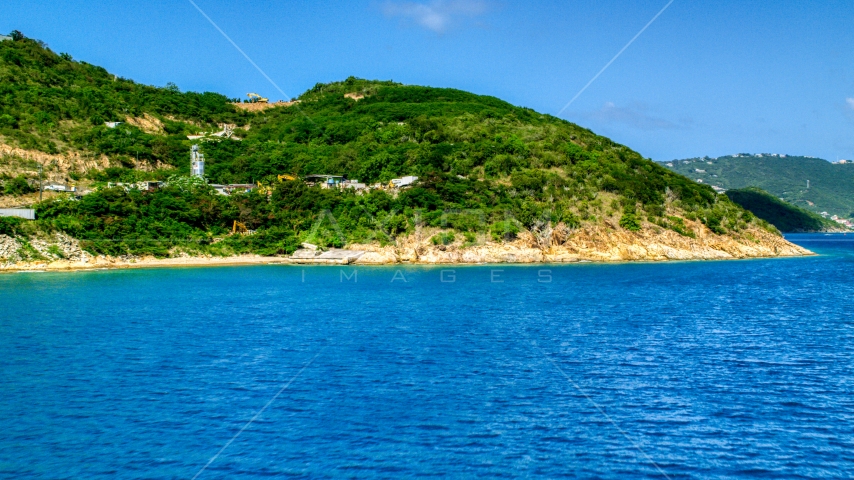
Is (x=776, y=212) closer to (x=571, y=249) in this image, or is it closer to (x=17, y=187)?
(x=571, y=249)

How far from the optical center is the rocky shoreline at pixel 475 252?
47.8 metres

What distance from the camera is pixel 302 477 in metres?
11.8

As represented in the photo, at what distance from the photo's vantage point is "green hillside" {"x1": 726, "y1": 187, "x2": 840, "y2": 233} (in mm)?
142375

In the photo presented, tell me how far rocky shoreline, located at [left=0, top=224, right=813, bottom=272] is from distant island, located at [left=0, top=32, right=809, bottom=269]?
0.44 feet

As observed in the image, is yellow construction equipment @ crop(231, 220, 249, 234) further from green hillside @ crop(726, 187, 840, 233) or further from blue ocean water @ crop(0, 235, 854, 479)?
green hillside @ crop(726, 187, 840, 233)

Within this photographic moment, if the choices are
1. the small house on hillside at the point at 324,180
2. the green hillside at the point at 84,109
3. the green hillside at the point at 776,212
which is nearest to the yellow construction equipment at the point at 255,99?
the green hillside at the point at 84,109

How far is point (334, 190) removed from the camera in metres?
61.8

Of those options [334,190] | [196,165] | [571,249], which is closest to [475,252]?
[571,249]

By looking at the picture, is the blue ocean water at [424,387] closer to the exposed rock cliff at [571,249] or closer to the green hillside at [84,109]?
the exposed rock cliff at [571,249]

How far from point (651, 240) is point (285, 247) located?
33.4 m

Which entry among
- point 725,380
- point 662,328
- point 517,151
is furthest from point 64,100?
point 725,380

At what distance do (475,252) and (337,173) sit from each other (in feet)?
68.6

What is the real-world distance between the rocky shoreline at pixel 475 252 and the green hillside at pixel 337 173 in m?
0.96

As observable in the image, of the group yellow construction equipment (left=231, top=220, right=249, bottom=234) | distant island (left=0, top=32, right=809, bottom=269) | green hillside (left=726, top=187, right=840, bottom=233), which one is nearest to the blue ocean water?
distant island (left=0, top=32, right=809, bottom=269)
